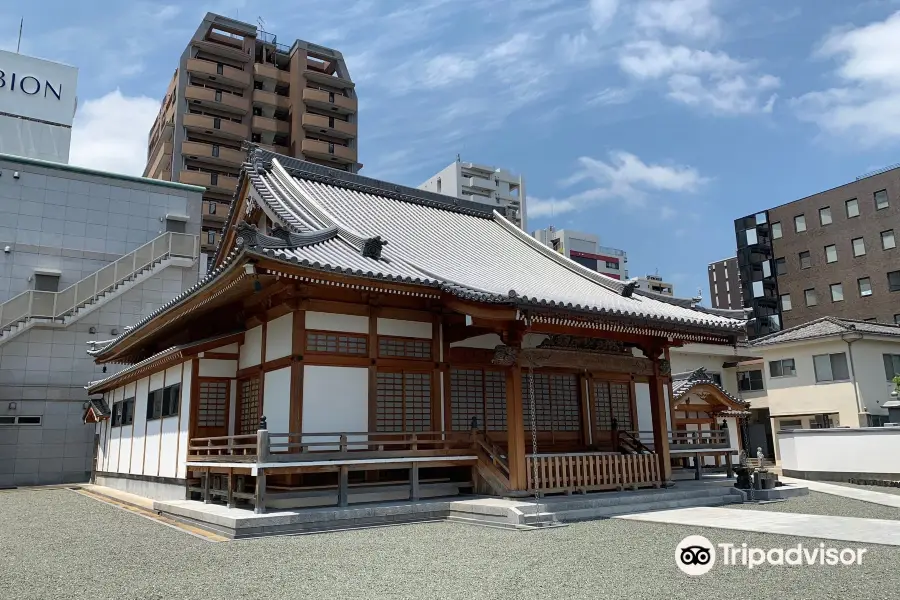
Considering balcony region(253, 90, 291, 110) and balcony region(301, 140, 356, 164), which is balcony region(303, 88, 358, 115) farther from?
balcony region(301, 140, 356, 164)

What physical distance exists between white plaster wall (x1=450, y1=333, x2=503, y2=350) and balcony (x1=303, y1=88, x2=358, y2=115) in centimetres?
5201

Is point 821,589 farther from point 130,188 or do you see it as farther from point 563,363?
point 130,188

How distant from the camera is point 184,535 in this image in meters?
11.1

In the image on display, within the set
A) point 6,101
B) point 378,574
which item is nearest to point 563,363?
point 378,574

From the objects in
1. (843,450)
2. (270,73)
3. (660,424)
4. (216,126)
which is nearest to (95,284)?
(660,424)

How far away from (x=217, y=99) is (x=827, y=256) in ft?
169

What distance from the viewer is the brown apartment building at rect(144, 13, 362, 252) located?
5641cm

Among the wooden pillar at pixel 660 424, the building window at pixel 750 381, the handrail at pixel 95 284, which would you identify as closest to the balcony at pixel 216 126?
the handrail at pixel 95 284

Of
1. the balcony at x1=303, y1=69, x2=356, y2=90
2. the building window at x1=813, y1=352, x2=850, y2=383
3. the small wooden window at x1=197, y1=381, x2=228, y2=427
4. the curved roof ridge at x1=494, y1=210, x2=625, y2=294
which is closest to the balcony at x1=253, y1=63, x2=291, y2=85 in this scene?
the balcony at x1=303, y1=69, x2=356, y2=90

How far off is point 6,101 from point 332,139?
34.4 metres

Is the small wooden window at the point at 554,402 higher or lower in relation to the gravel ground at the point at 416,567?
higher

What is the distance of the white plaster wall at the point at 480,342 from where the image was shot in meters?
15.2

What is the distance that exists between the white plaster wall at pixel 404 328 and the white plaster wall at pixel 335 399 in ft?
3.43

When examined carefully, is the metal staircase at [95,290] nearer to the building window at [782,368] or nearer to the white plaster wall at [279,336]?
the white plaster wall at [279,336]
